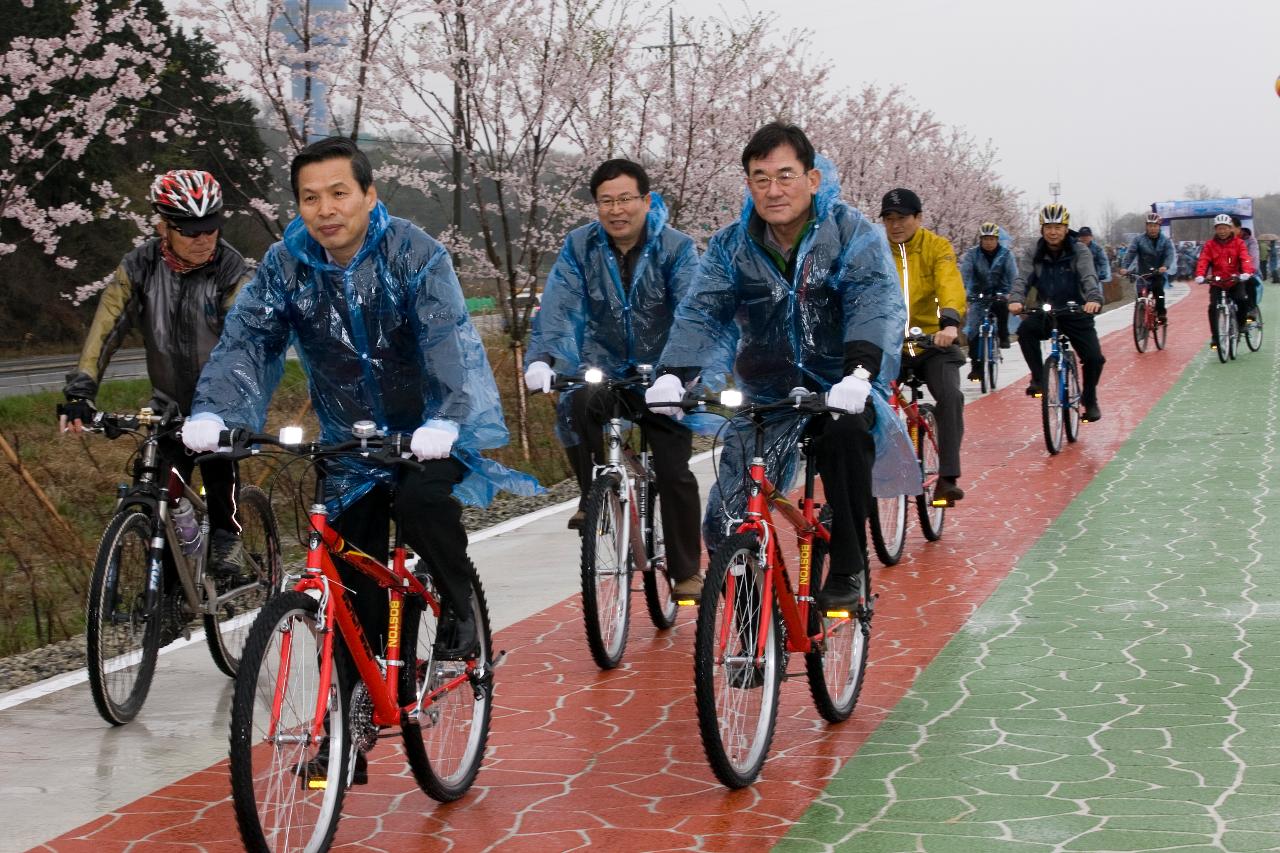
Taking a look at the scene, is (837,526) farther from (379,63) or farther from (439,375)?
(379,63)

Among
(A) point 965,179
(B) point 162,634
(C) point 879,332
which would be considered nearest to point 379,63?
(B) point 162,634

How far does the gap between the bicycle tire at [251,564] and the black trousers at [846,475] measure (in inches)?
91.5

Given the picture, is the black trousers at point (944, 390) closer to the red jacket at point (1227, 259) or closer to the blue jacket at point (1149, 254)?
the red jacket at point (1227, 259)

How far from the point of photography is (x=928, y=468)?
31.2ft

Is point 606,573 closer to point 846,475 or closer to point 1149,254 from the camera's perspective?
point 846,475

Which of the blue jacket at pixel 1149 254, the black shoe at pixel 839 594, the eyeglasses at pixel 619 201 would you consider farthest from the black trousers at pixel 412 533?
the blue jacket at pixel 1149 254

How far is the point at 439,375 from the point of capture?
180 inches

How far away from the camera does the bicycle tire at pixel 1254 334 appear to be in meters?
23.5

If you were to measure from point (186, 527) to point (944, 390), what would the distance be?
4.80m

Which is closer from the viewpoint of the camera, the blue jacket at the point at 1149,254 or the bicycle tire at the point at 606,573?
the bicycle tire at the point at 606,573

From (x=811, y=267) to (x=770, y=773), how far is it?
1.64m

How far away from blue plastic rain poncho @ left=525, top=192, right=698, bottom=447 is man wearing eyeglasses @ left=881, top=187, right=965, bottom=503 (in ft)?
8.40

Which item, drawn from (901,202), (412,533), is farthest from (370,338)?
(901,202)

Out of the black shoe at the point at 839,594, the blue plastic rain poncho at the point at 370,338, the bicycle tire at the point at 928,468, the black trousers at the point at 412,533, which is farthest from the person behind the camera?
the bicycle tire at the point at 928,468
